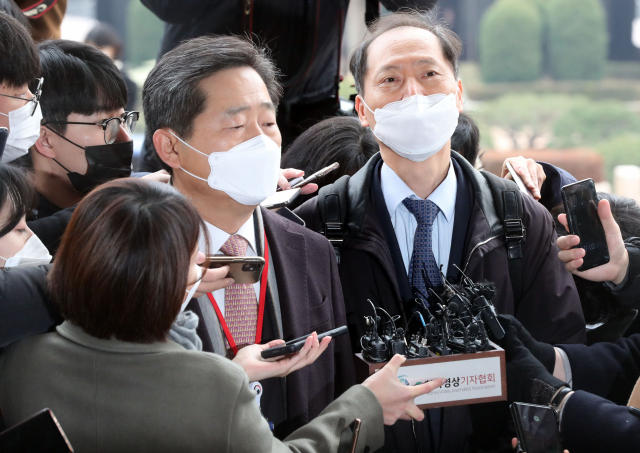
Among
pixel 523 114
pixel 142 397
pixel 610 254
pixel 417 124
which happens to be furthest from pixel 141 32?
pixel 523 114

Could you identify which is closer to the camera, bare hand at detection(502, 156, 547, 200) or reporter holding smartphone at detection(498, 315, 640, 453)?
reporter holding smartphone at detection(498, 315, 640, 453)

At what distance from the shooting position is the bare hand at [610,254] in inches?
74.7

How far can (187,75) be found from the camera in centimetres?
173

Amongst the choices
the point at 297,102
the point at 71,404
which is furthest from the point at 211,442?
the point at 297,102

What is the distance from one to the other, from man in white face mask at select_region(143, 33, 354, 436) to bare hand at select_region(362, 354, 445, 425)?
0.21m

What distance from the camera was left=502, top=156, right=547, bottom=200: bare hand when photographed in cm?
236

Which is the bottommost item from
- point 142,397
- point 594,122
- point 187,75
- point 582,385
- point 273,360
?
point 594,122

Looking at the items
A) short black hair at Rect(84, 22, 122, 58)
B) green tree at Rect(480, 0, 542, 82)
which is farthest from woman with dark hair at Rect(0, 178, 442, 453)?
green tree at Rect(480, 0, 542, 82)

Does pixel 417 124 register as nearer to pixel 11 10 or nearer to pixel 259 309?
pixel 259 309

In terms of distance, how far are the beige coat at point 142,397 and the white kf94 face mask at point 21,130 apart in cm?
85

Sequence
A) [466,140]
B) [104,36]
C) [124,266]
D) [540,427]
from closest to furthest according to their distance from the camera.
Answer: [124,266] → [540,427] → [466,140] → [104,36]

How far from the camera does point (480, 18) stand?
7.57 m

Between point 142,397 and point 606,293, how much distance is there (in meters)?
1.60

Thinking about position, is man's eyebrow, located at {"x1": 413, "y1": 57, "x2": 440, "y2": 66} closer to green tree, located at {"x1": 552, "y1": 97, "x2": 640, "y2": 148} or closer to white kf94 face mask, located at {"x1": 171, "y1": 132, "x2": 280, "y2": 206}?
white kf94 face mask, located at {"x1": 171, "y1": 132, "x2": 280, "y2": 206}
